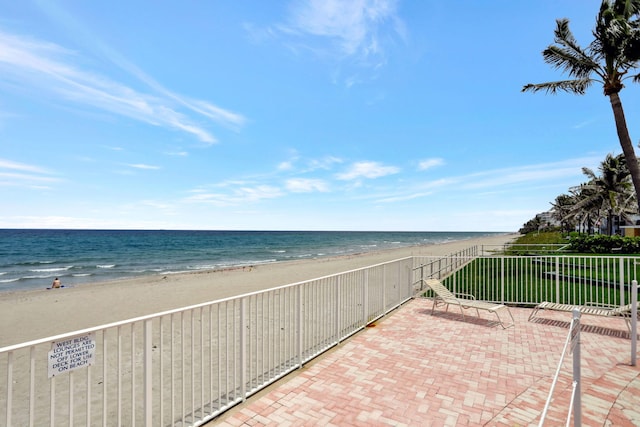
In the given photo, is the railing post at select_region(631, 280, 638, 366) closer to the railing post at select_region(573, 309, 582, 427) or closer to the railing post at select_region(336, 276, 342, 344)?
the railing post at select_region(573, 309, 582, 427)

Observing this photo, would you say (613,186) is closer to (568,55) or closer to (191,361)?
(568,55)

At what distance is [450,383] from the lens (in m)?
4.33

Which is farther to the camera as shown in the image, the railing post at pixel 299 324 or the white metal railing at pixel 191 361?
the railing post at pixel 299 324

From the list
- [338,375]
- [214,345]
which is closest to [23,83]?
[214,345]

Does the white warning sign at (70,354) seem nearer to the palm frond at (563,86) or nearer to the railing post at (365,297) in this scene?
the railing post at (365,297)

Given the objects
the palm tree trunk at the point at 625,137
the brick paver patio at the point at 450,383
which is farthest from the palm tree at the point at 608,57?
the brick paver patio at the point at 450,383

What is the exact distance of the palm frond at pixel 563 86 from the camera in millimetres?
11727

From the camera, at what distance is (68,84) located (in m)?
8.73

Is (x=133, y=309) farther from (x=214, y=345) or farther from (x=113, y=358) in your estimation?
(x=214, y=345)

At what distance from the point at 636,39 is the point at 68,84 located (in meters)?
16.1

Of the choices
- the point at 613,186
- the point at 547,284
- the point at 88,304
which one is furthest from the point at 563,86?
the point at 613,186

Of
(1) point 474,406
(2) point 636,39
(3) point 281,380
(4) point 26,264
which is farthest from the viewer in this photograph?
(4) point 26,264

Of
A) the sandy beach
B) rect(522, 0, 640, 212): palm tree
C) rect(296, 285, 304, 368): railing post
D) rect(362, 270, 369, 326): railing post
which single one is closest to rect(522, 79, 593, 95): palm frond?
rect(522, 0, 640, 212): palm tree

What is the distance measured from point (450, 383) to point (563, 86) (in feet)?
41.4
